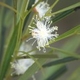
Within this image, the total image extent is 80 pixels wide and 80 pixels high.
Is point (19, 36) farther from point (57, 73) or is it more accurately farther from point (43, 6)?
point (57, 73)

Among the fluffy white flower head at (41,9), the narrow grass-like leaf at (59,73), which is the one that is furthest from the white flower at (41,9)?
the narrow grass-like leaf at (59,73)

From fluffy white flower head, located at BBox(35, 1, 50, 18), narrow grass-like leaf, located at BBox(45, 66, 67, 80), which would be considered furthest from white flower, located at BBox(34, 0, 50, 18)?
narrow grass-like leaf, located at BBox(45, 66, 67, 80)

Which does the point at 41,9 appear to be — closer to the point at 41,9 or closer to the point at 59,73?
the point at 41,9

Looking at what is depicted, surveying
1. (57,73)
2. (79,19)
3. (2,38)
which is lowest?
(57,73)

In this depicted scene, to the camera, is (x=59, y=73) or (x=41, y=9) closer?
(x=41, y=9)

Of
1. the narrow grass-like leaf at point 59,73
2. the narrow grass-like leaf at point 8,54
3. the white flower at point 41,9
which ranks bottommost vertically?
the narrow grass-like leaf at point 59,73

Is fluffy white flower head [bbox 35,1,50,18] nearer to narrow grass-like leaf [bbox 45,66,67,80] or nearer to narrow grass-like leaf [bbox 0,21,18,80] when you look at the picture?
narrow grass-like leaf [bbox 0,21,18,80]

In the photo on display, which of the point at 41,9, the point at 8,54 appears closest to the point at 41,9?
the point at 41,9

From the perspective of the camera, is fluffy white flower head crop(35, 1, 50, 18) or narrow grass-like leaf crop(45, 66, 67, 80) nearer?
fluffy white flower head crop(35, 1, 50, 18)

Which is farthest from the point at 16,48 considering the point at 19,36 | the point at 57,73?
the point at 57,73

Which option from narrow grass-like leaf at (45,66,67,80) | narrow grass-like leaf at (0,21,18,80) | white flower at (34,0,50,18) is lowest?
narrow grass-like leaf at (45,66,67,80)

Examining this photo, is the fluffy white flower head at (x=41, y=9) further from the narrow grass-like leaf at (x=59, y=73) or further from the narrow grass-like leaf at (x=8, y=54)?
the narrow grass-like leaf at (x=59, y=73)
